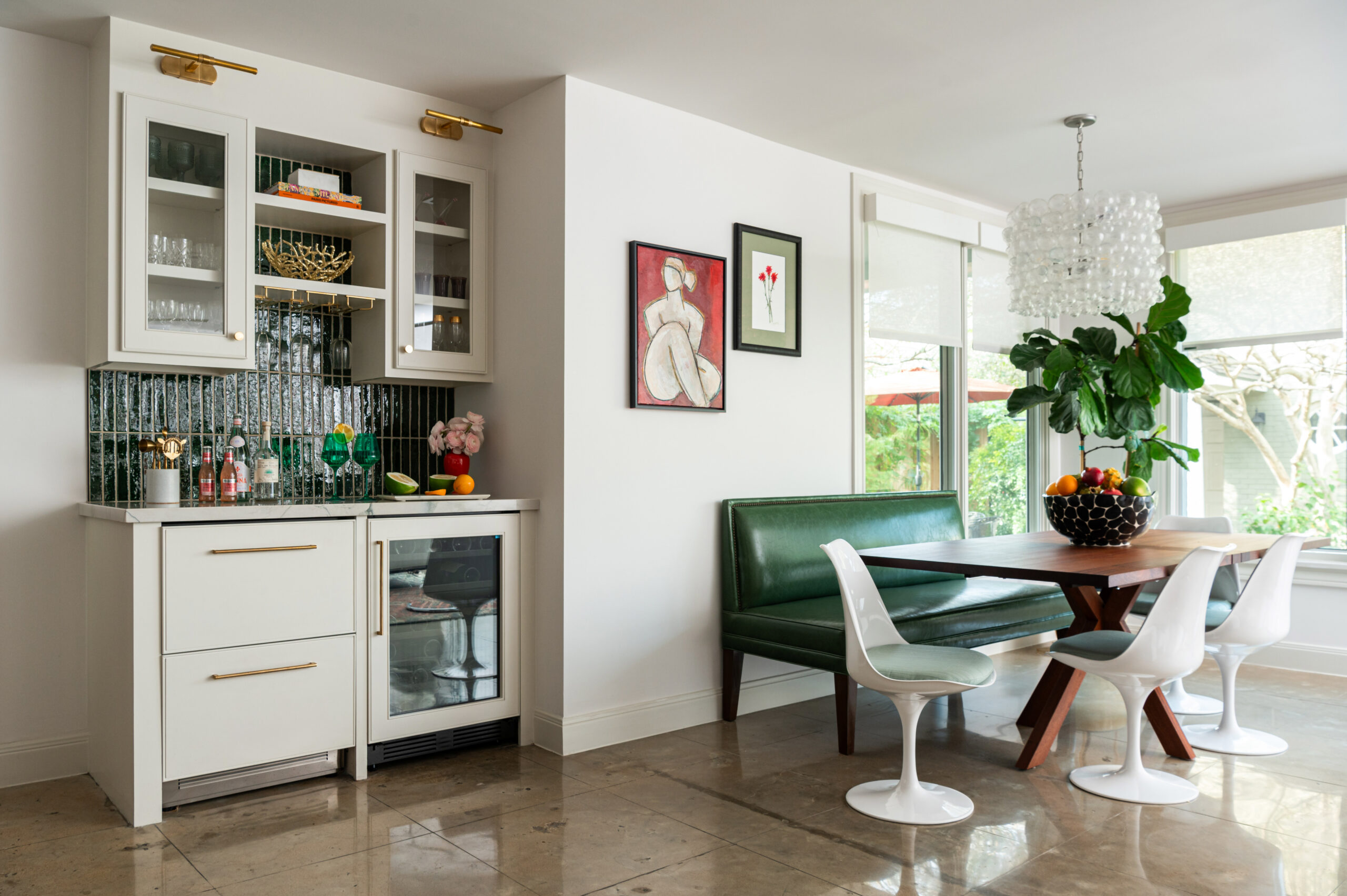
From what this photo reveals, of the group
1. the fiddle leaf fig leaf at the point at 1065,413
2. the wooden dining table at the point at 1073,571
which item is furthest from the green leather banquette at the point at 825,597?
Answer: the fiddle leaf fig leaf at the point at 1065,413

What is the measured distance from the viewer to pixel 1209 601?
3754 millimetres

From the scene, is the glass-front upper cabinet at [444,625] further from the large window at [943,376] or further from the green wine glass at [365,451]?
the large window at [943,376]

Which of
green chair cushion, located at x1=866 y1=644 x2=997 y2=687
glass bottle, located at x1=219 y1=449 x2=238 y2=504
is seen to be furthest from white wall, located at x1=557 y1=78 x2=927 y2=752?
glass bottle, located at x1=219 y1=449 x2=238 y2=504

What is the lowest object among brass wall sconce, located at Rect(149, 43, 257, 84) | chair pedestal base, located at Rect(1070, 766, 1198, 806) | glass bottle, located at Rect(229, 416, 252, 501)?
chair pedestal base, located at Rect(1070, 766, 1198, 806)

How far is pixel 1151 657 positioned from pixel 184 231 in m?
3.47

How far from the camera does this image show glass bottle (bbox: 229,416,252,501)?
3309mm

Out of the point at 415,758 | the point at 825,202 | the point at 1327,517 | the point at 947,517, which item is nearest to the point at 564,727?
the point at 415,758

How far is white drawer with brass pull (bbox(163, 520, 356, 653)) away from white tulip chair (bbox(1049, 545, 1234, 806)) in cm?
242

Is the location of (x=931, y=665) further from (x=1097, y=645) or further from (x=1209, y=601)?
(x=1209, y=601)

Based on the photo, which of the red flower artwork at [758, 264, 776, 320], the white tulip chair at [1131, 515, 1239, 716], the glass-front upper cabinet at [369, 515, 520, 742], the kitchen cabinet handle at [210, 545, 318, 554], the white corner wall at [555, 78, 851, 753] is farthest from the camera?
the red flower artwork at [758, 264, 776, 320]

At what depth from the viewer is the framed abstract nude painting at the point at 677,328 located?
147 inches

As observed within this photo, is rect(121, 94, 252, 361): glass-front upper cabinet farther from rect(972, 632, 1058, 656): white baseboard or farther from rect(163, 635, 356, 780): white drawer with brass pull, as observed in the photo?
rect(972, 632, 1058, 656): white baseboard

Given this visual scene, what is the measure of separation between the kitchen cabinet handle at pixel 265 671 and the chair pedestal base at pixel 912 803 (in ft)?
5.94

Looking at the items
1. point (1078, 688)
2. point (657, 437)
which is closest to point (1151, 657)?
point (1078, 688)
